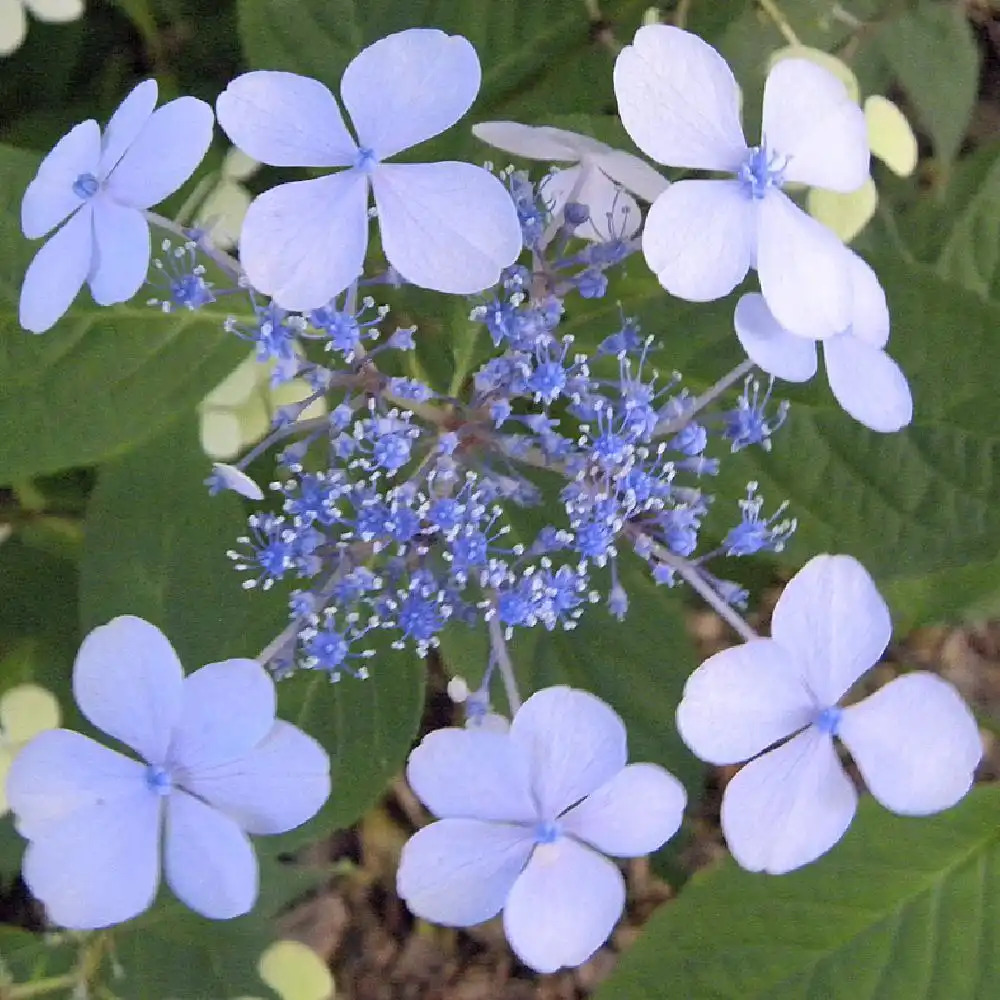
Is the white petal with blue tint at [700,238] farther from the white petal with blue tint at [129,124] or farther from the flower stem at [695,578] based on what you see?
the white petal with blue tint at [129,124]

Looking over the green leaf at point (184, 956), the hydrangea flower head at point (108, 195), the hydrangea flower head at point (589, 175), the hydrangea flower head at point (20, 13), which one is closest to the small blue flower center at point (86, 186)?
the hydrangea flower head at point (108, 195)

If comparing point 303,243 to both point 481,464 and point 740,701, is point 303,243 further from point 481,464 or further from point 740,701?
point 740,701

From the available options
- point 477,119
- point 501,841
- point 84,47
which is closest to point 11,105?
point 84,47

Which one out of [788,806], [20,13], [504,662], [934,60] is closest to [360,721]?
[504,662]

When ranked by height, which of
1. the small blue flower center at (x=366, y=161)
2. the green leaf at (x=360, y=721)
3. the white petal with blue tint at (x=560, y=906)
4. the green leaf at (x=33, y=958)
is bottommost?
the green leaf at (x=33, y=958)

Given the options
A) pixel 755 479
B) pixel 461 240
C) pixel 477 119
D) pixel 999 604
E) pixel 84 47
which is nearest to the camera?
pixel 461 240

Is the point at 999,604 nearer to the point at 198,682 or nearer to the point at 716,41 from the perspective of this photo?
the point at 716,41
